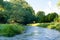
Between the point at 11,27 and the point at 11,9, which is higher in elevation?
the point at 11,9

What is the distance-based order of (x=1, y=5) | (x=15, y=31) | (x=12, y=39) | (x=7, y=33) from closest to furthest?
1. (x=12, y=39)
2. (x=7, y=33)
3. (x=15, y=31)
4. (x=1, y=5)

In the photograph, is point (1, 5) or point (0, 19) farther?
point (1, 5)

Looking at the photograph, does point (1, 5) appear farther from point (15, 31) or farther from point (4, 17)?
point (15, 31)

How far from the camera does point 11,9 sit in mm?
60344

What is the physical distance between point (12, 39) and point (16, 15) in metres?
35.2

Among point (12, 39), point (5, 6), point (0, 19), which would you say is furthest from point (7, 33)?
point (5, 6)

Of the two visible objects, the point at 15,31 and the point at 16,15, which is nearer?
the point at 15,31

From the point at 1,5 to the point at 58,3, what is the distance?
1780 centimetres

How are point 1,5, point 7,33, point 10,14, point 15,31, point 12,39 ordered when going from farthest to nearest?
point 1,5
point 10,14
point 15,31
point 7,33
point 12,39

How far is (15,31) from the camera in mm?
30109

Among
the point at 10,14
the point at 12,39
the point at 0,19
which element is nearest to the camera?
the point at 12,39

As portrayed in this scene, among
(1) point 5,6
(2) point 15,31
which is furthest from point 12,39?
(1) point 5,6

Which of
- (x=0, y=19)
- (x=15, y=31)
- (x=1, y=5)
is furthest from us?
(x=1, y=5)

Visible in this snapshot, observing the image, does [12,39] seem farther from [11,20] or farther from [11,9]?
[11,9]
